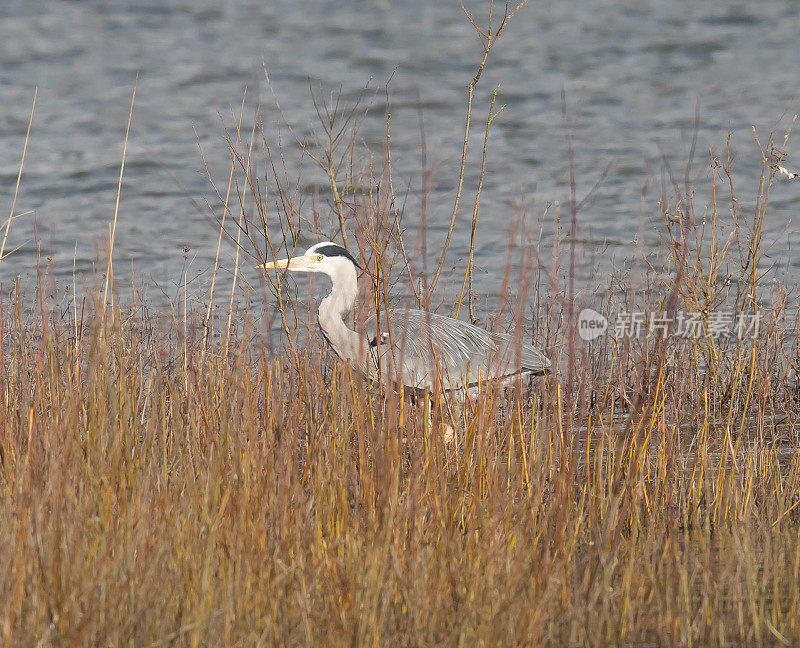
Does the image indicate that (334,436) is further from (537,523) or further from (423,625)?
(423,625)

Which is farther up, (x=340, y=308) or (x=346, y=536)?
(x=346, y=536)

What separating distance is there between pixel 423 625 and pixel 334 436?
97 centimetres

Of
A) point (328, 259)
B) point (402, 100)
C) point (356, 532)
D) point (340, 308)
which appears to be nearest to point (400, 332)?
point (340, 308)

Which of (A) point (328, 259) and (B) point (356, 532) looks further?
(A) point (328, 259)

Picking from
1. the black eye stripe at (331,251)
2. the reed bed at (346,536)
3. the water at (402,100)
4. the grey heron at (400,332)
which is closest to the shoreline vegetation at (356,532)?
the reed bed at (346,536)

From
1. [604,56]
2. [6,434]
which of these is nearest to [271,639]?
[6,434]

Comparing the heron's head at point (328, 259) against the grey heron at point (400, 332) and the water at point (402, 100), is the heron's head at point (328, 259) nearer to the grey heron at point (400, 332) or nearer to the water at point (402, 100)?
the grey heron at point (400, 332)

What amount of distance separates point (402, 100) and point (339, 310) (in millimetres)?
14030

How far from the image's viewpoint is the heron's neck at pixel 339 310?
19.5 feet

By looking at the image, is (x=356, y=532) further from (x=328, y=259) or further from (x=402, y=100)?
(x=402, y=100)

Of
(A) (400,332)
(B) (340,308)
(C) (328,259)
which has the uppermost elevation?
(C) (328,259)

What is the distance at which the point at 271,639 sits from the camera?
2.79 meters

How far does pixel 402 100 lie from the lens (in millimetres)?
19625

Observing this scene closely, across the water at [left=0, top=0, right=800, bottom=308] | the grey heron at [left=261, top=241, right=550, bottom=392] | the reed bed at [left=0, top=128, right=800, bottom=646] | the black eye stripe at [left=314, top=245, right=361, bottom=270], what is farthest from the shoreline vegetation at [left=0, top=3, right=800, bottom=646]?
the water at [left=0, top=0, right=800, bottom=308]
